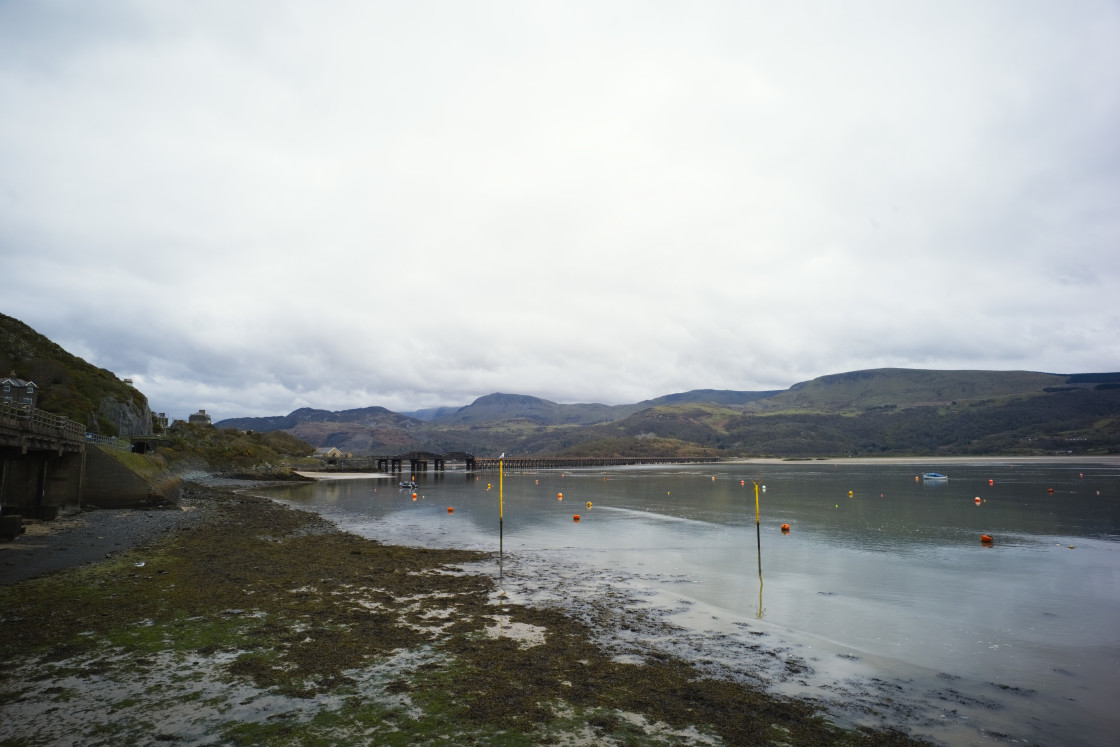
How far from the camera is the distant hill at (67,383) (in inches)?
2195

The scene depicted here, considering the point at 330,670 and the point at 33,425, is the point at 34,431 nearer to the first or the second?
the point at 33,425

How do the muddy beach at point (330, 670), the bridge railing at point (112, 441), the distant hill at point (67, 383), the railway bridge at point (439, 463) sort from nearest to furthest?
the muddy beach at point (330, 670) < the bridge railing at point (112, 441) < the distant hill at point (67, 383) < the railway bridge at point (439, 463)

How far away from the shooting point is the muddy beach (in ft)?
26.4

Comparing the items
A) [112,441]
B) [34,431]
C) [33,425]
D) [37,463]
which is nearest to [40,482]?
[37,463]

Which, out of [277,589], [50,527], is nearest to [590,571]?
[277,589]

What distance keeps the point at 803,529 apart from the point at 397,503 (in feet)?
122

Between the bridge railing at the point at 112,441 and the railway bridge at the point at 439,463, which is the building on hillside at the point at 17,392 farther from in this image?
the railway bridge at the point at 439,463

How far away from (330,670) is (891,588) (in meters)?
18.1

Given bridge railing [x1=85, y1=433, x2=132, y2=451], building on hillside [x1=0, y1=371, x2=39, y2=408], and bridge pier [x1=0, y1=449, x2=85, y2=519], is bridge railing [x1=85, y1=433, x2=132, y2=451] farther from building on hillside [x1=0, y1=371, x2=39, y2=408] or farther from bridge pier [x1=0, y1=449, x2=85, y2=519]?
bridge pier [x1=0, y1=449, x2=85, y2=519]

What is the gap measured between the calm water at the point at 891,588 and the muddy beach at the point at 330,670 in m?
2.35

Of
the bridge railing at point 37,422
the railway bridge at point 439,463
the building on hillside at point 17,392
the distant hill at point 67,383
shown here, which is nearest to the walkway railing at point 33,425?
the bridge railing at point 37,422

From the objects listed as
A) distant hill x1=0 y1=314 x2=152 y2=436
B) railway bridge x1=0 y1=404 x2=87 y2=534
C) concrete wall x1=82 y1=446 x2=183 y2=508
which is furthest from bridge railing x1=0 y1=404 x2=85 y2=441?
distant hill x1=0 y1=314 x2=152 y2=436

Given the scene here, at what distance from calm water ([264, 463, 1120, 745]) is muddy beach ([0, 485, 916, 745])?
92.6 inches

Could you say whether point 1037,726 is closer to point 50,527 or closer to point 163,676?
point 163,676
